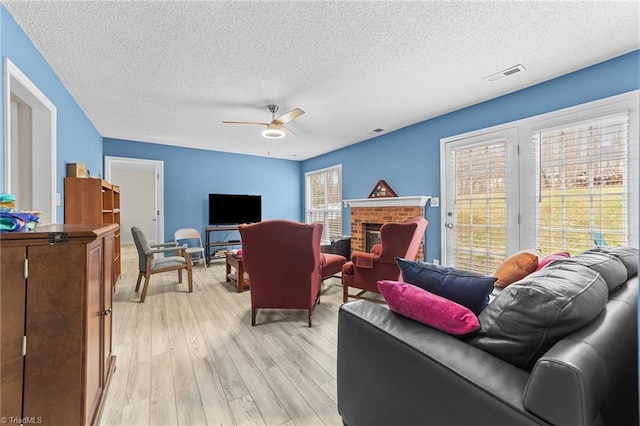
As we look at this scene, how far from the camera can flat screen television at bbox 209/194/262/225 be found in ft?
18.5

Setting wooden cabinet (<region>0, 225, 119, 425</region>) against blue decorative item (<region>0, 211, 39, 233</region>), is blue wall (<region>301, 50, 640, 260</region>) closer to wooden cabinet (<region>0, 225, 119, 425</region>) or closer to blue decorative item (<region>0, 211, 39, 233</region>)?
wooden cabinet (<region>0, 225, 119, 425</region>)

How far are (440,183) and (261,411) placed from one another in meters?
3.30

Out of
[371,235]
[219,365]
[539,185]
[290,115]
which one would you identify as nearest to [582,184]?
[539,185]

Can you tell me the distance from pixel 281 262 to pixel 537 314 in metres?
1.98

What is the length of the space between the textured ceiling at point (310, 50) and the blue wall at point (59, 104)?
0.08 m

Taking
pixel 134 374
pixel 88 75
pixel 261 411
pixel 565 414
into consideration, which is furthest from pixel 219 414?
pixel 88 75

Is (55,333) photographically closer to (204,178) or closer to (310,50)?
(310,50)

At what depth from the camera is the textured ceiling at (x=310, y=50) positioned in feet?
5.83

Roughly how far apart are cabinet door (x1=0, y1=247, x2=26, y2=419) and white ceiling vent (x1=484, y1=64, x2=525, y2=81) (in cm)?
351

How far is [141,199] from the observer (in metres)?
8.55

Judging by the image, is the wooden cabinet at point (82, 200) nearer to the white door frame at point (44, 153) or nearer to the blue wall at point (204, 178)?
the white door frame at point (44, 153)

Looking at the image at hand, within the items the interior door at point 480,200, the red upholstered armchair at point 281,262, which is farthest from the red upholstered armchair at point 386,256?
the interior door at point 480,200

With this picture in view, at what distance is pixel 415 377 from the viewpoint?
99cm

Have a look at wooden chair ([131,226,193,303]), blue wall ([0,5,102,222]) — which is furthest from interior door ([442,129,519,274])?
blue wall ([0,5,102,222])
